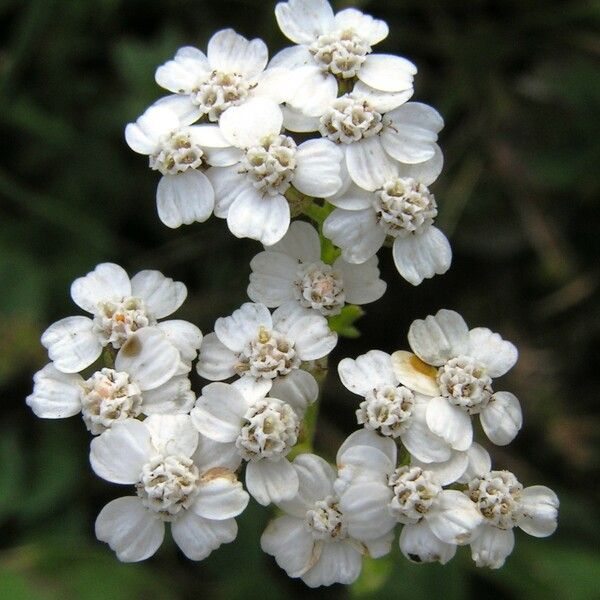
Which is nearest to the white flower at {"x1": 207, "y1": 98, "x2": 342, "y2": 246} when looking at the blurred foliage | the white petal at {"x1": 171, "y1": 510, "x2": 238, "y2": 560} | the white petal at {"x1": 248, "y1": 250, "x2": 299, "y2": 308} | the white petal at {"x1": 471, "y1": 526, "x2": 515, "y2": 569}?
the white petal at {"x1": 248, "y1": 250, "x2": 299, "y2": 308}

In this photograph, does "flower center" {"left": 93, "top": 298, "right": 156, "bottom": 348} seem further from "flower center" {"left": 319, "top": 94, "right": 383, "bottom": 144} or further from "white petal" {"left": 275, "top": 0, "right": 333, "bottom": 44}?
"white petal" {"left": 275, "top": 0, "right": 333, "bottom": 44}

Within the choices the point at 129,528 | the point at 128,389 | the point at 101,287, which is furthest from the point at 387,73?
the point at 129,528

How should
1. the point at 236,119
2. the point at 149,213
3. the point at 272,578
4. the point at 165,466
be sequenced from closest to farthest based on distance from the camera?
the point at 165,466
the point at 236,119
the point at 272,578
the point at 149,213

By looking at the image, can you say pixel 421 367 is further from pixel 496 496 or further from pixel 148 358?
pixel 148 358

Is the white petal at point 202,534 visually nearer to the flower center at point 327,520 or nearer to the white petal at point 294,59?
the flower center at point 327,520

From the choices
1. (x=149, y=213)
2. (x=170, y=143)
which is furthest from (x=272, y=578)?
(x=170, y=143)

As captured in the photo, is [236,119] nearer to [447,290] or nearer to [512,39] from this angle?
[447,290]

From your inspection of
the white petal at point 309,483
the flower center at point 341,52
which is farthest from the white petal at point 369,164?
the white petal at point 309,483
